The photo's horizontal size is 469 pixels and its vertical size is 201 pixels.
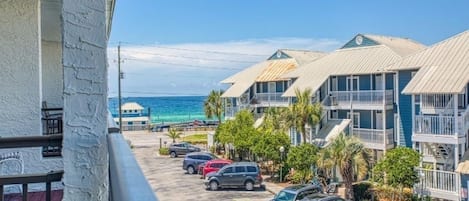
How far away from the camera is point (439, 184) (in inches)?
664

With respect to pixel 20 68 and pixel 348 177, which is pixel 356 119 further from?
pixel 20 68

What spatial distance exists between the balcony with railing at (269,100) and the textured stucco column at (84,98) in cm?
2756

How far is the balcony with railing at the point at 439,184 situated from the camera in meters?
16.3

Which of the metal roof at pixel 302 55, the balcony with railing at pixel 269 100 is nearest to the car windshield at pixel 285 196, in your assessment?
the balcony with railing at pixel 269 100

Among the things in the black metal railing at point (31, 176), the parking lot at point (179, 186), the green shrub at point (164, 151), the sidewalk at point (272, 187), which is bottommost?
the parking lot at point (179, 186)

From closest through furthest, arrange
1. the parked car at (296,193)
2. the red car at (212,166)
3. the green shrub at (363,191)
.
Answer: the parked car at (296,193) → the green shrub at (363,191) → the red car at (212,166)

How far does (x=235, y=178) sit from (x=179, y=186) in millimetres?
2934

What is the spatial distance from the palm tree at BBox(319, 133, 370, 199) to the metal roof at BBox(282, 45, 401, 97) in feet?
16.4

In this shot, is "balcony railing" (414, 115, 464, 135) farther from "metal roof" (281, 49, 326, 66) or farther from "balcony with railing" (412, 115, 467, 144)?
"metal roof" (281, 49, 326, 66)

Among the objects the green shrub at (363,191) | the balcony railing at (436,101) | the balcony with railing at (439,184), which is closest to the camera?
the balcony with railing at (439,184)

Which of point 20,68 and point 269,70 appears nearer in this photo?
point 20,68

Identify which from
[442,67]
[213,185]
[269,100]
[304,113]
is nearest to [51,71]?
[213,185]

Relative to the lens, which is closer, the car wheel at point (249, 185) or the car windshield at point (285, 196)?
the car windshield at point (285, 196)

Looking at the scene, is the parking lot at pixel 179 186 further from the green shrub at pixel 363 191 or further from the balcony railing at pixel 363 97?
the balcony railing at pixel 363 97
